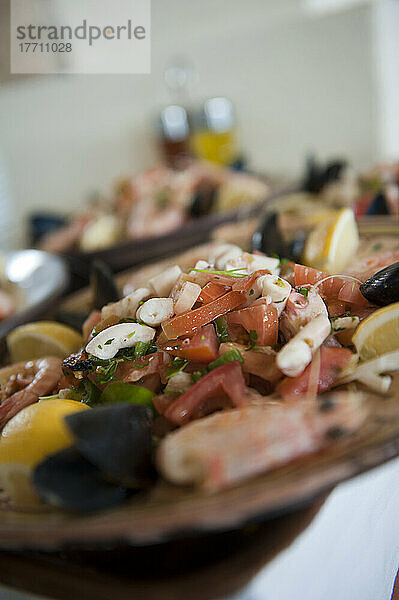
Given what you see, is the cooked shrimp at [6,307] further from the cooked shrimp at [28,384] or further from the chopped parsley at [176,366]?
the chopped parsley at [176,366]

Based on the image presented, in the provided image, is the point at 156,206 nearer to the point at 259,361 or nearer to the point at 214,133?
the point at 214,133

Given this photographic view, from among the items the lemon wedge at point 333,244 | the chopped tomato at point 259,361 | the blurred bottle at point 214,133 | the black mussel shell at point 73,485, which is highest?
the blurred bottle at point 214,133

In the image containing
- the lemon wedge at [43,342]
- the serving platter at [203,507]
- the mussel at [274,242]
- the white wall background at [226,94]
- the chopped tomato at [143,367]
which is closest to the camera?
the serving platter at [203,507]

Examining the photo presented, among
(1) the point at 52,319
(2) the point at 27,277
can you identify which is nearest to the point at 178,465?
(1) the point at 52,319

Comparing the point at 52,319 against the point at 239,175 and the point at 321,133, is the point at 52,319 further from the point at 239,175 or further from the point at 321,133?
the point at 321,133

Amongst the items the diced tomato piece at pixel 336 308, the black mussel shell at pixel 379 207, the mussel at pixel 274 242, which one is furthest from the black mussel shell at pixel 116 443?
the black mussel shell at pixel 379 207
